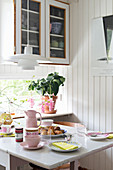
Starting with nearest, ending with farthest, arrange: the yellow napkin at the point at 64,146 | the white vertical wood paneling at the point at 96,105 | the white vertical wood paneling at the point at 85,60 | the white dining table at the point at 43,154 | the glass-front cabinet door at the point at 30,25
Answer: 1. the white dining table at the point at 43,154
2. the yellow napkin at the point at 64,146
3. the glass-front cabinet door at the point at 30,25
4. the white vertical wood paneling at the point at 96,105
5. the white vertical wood paneling at the point at 85,60

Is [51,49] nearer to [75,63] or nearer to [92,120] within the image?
[75,63]

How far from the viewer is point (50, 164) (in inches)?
62.9

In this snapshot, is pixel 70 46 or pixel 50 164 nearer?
pixel 50 164

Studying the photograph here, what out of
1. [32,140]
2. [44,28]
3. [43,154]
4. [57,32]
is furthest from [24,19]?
[43,154]

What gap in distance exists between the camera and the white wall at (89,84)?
10.7 ft

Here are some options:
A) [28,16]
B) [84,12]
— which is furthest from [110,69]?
[28,16]

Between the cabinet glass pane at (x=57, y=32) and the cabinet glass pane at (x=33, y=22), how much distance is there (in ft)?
0.84

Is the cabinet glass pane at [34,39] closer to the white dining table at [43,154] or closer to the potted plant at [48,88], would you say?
the potted plant at [48,88]

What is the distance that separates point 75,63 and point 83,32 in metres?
0.45

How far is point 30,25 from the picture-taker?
315cm

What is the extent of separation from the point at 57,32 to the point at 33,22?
0.45m

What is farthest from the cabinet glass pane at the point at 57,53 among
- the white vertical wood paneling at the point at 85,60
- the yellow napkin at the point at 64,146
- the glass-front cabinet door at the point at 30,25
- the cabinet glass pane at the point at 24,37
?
the yellow napkin at the point at 64,146

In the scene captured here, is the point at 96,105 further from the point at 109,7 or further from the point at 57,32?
the point at 109,7

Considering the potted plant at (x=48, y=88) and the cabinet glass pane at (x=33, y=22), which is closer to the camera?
the cabinet glass pane at (x=33, y=22)
